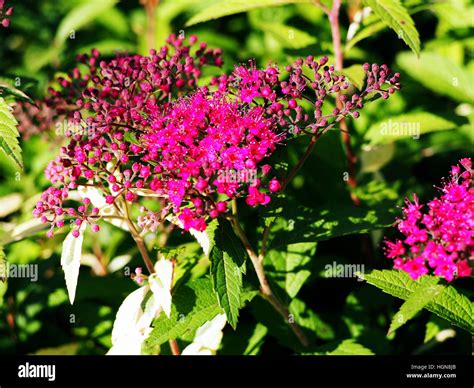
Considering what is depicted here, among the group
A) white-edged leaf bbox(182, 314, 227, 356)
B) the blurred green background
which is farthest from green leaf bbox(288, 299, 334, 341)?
white-edged leaf bbox(182, 314, 227, 356)

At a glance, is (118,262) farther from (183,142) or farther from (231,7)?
(231,7)

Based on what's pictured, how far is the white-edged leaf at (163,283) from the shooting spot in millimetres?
2061

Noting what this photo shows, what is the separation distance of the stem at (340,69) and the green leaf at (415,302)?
95 centimetres

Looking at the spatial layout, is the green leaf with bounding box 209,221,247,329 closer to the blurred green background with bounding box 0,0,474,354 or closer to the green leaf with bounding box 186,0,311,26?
the blurred green background with bounding box 0,0,474,354

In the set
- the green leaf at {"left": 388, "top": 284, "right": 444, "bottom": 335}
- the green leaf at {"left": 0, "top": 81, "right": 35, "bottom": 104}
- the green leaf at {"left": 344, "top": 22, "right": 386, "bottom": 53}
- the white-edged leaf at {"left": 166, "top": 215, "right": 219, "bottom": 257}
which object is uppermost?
the green leaf at {"left": 344, "top": 22, "right": 386, "bottom": 53}

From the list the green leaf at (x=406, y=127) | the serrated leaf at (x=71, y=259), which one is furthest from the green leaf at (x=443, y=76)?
the serrated leaf at (x=71, y=259)

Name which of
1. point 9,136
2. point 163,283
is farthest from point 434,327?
point 9,136

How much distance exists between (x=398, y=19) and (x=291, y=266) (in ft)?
3.48

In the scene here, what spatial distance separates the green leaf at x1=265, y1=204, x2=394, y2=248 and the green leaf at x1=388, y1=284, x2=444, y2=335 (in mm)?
430

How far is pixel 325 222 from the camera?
236cm

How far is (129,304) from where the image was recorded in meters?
2.20

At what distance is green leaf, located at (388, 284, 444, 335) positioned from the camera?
173 centimetres

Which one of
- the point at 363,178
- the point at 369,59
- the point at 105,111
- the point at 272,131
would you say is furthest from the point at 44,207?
the point at 369,59

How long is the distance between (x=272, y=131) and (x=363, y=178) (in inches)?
46.7
